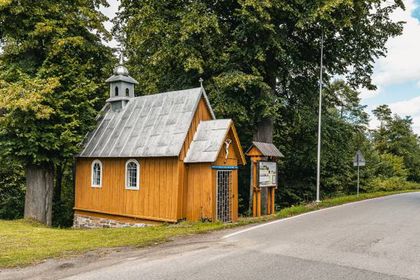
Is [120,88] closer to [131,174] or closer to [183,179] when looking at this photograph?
[131,174]

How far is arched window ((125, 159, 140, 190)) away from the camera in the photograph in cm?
1576

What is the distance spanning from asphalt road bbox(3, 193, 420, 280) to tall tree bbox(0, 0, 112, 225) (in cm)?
979

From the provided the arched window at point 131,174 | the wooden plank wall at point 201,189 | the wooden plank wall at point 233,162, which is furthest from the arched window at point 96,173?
the wooden plank wall at point 233,162

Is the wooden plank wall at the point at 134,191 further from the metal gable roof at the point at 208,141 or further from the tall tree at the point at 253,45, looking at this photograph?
the tall tree at the point at 253,45

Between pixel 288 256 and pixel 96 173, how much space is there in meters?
12.2

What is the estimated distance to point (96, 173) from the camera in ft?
57.6

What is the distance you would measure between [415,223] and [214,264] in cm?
739

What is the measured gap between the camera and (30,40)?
16688 mm

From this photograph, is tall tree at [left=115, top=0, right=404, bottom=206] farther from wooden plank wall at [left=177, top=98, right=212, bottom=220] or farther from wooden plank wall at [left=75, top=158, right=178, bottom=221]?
wooden plank wall at [left=75, top=158, right=178, bottom=221]

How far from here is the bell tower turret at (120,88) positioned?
18.8 metres

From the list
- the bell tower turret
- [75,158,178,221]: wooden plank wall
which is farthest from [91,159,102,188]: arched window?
the bell tower turret

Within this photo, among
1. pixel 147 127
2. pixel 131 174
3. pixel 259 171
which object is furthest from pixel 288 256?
pixel 147 127

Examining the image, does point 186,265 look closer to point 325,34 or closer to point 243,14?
point 243,14

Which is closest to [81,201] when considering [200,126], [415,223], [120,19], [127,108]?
[127,108]
